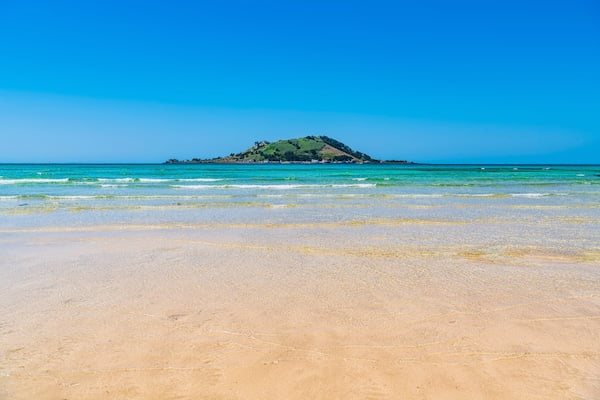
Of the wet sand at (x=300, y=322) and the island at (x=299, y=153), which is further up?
the island at (x=299, y=153)

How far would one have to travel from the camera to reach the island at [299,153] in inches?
6083

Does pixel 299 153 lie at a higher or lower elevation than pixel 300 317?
higher

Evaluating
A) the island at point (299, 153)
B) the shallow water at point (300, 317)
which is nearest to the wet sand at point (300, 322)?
the shallow water at point (300, 317)

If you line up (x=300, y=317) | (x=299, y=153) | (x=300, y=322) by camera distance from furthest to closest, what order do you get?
(x=299, y=153), (x=300, y=317), (x=300, y=322)

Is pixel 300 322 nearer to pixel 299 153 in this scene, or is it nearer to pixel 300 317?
pixel 300 317

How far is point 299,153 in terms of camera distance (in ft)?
515

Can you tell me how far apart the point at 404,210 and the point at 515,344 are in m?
13.1

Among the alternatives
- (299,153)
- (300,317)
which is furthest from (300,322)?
(299,153)

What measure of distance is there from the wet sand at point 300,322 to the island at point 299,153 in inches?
5536

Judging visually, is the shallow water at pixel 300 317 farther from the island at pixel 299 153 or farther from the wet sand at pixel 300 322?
the island at pixel 299 153

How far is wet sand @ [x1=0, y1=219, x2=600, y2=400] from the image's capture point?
374cm

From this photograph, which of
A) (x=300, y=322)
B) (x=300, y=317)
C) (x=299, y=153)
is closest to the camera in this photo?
(x=300, y=322)

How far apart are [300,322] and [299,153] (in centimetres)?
15303

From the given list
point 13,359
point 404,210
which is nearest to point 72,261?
point 13,359
